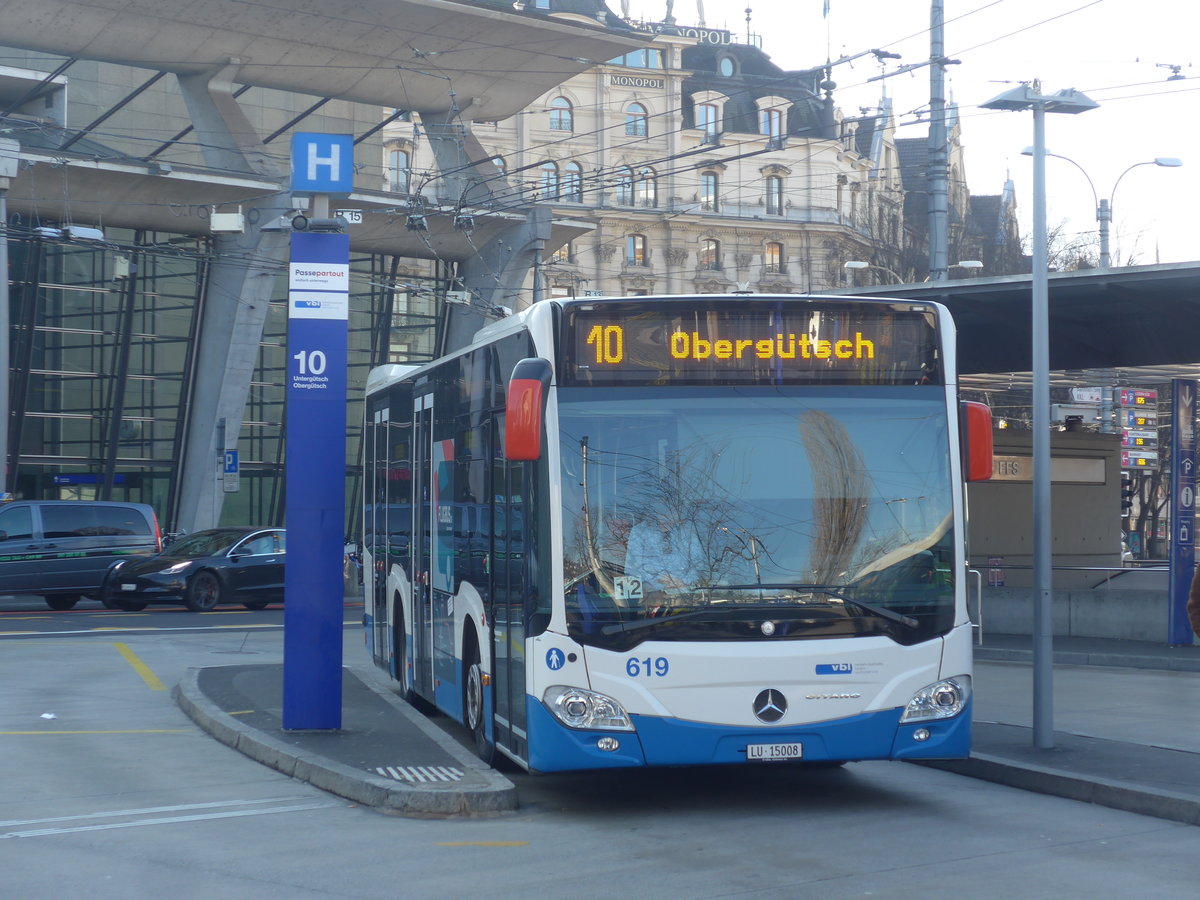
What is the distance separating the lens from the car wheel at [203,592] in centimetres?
2720

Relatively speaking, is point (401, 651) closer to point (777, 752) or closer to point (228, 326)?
point (777, 752)

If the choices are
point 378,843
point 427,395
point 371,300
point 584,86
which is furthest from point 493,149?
point 378,843

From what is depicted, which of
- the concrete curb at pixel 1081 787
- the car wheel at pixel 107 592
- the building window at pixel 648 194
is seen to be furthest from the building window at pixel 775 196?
the concrete curb at pixel 1081 787

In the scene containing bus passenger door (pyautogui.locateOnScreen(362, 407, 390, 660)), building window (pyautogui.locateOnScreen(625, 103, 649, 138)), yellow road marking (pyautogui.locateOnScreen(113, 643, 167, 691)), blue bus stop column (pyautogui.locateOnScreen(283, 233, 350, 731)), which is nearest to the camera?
blue bus stop column (pyautogui.locateOnScreen(283, 233, 350, 731))

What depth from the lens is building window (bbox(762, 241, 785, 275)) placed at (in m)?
77.1

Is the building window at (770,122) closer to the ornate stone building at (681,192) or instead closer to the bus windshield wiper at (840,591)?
the ornate stone building at (681,192)

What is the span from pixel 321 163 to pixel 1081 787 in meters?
6.47

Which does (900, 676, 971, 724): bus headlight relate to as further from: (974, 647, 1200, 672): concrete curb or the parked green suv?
the parked green suv

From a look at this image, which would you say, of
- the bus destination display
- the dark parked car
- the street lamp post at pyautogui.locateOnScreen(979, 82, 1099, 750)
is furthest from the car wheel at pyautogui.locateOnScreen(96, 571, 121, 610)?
the bus destination display

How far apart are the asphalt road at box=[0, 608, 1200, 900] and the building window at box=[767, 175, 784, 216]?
68691 mm

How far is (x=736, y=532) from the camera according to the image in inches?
330

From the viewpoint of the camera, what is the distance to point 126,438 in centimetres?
4362

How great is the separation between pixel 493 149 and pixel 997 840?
67.4 metres

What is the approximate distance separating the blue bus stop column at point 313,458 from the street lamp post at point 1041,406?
4687 millimetres
